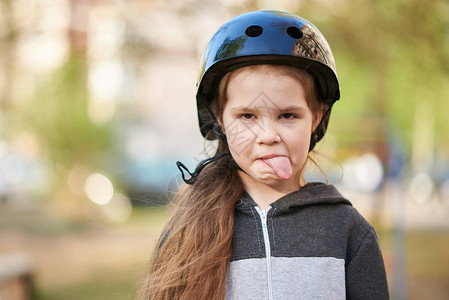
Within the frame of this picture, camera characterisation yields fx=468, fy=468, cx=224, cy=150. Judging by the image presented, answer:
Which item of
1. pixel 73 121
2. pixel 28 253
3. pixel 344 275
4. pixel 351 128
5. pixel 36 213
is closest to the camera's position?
pixel 344 275

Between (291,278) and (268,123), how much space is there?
2.07ft

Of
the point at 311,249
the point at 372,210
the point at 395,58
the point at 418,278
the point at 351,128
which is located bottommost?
the point at 418,278

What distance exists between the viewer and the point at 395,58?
21.7 ft

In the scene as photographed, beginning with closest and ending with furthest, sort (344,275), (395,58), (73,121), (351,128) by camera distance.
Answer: (344,275) < (395,58) < (351,128) < (73,121)

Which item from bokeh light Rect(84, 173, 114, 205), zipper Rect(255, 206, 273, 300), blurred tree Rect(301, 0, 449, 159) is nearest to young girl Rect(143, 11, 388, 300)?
zipper Rect(255, 206, 273, 300)

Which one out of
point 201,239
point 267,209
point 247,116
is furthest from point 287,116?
point 201,239

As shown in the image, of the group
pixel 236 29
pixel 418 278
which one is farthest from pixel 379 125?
pixel 236 29

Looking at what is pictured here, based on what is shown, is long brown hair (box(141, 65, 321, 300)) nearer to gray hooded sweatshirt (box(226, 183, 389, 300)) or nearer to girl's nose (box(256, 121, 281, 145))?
gray hooded sweatshirt (box(226, 183, 389, 300))

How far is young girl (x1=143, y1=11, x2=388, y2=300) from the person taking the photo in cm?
189

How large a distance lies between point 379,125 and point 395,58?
1.11 meters

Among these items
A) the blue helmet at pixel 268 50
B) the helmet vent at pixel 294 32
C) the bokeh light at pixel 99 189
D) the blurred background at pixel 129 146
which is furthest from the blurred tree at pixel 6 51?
the helmet vent at pixel 294 32

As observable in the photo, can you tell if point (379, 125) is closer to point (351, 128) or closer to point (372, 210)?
point (351, 128)

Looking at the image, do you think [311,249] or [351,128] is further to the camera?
[351,128]

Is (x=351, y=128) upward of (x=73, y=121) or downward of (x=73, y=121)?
downward
